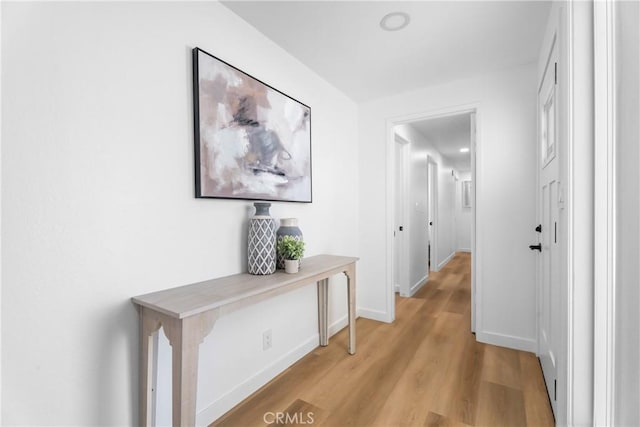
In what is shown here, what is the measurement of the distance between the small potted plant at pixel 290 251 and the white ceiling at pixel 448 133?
220 cm

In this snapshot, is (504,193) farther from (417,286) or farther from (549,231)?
(417,286)

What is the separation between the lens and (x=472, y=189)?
2.60 m

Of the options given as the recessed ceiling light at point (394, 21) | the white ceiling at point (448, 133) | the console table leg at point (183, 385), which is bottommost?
the console table leg at point (183, 385)

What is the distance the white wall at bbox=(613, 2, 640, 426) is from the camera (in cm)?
74

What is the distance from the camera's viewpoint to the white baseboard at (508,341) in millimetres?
2266

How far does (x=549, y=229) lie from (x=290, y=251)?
1.55m

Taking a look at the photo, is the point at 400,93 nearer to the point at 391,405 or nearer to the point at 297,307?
the point at 297,307

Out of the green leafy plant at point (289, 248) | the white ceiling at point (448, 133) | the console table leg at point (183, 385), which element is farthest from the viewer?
the white ceiling at point (448, 133)

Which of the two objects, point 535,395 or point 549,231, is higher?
point 549,231

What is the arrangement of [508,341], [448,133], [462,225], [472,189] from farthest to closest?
[462,225] < [448,133] < [472,189] < [508,341]

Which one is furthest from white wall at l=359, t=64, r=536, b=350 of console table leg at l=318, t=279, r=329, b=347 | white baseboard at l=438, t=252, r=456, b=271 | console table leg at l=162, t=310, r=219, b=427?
white baseboard at l=438, t=252, r=456, b=271

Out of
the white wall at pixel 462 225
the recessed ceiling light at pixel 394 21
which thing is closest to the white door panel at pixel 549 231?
the recessed ceiling light at pixel 394 21

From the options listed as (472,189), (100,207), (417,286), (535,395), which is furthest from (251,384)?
(417,286)

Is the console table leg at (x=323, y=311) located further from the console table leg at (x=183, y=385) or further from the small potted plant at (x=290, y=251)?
the console table leg at (x=183, y=385)
